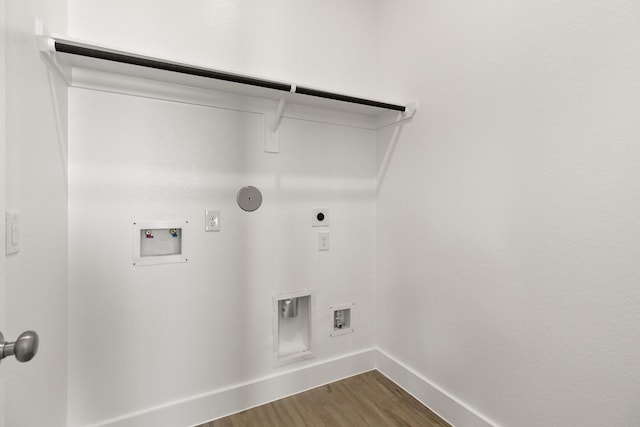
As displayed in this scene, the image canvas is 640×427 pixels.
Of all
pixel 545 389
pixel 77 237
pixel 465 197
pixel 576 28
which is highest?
pixel 576 28

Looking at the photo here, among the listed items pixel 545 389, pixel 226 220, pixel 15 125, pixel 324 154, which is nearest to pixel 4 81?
pixel 15 125

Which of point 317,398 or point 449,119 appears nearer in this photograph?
point 449,119

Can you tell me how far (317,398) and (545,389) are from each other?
1177 mm

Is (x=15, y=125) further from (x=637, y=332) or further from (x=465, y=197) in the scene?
(x=637, y=332)

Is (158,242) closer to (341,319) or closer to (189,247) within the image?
(189,247)

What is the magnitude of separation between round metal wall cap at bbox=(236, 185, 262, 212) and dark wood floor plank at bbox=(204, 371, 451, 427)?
1.16 m

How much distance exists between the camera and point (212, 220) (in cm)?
155

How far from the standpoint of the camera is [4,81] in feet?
2.39

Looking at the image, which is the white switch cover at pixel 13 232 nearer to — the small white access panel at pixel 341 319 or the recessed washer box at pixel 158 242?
the recessed washer box at pixel 158 242

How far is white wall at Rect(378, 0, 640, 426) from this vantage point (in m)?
0.95

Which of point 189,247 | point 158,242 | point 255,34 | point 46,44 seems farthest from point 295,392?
point 255,34

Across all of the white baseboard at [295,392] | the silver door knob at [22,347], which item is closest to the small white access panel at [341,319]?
the white baseboard at [295,392]

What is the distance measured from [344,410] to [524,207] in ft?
4.72

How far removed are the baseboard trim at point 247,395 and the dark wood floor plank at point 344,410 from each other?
0.04 metres
